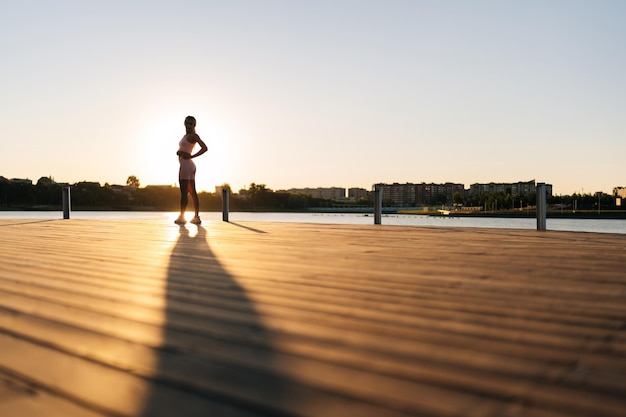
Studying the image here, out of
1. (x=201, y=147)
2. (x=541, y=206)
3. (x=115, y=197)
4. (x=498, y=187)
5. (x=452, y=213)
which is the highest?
(x=498, y=187)

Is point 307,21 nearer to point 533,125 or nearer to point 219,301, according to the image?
point 219,301

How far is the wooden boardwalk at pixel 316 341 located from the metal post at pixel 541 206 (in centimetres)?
504

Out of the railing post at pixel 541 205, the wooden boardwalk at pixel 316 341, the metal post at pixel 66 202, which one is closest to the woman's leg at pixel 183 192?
the metal post at pixel 66 202

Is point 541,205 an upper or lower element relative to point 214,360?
upper

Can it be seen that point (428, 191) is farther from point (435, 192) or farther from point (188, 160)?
point (188, 160)

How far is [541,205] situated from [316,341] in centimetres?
788

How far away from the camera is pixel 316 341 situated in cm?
188

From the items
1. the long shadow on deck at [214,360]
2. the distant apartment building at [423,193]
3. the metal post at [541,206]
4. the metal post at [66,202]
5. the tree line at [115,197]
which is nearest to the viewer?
the long shadow on deck at [214,360]

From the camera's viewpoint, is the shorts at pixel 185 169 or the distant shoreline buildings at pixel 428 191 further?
the distant shoreline buildings at pixel 428 191

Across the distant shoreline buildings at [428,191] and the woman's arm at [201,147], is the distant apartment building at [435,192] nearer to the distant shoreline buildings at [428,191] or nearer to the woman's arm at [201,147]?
the distant shoreline buildings at [428,191]

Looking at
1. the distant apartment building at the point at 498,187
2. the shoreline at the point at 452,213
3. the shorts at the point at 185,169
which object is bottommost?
the shoreline at the point at 452,213

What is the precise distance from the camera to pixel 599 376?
1.49 metres

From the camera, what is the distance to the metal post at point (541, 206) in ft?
28.4

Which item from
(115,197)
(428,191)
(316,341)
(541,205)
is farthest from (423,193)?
(316,341)
